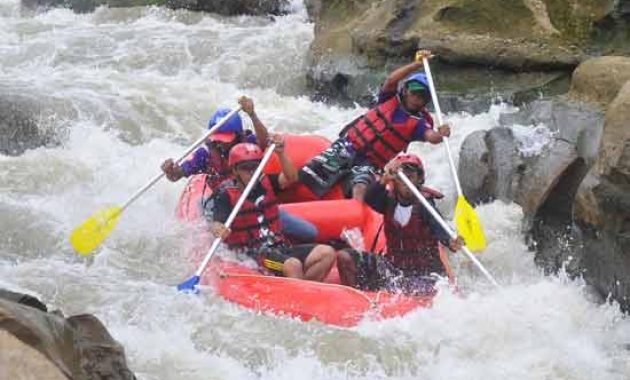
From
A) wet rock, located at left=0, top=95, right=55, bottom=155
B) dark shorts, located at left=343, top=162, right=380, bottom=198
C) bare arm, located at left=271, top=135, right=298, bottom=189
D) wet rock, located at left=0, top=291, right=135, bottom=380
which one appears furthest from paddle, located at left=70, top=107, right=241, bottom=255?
wet rock, located at left=0, top=291, right=135, bottom=380

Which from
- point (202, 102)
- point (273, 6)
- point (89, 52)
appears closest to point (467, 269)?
point (202, 102)

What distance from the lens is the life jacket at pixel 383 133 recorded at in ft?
21.0

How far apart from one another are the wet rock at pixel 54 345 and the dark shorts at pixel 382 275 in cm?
239

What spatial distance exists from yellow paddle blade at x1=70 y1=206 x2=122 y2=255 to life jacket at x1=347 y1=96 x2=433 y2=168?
175 cm

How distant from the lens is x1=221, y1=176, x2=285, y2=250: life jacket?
5.56 m

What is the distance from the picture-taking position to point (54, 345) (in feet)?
8.96

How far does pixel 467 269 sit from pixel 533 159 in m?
1.12

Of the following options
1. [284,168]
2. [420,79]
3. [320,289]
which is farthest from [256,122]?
[320,289]

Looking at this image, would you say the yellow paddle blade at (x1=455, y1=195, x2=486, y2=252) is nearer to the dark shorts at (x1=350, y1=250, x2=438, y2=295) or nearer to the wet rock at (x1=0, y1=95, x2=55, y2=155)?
the dark shorts at (x1=350, y1=250, x2=438, y2=295)

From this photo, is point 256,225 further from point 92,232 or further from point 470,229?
point 470,229

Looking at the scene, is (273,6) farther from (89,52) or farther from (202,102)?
(202,102)

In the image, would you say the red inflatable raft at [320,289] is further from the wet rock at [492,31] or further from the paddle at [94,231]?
the wet rock at [492,31]

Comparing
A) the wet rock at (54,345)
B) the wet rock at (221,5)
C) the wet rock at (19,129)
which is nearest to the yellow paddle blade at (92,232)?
the wet rock at (19,129)

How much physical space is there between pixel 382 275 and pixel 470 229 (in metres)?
0.74
